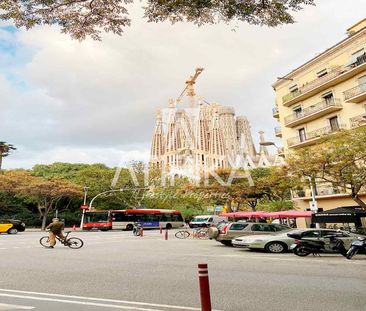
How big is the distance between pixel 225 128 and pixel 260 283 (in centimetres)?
15900

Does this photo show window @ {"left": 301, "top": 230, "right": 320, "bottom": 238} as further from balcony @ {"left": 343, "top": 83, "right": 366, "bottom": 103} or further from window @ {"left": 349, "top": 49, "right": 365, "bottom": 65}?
window @ {"left": 349, "top": 49, "right": 365, "bottom": 65}

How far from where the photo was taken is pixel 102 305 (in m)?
5.79

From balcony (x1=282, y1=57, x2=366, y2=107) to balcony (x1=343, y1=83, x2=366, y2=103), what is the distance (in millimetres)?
1271

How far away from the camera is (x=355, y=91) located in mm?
27922

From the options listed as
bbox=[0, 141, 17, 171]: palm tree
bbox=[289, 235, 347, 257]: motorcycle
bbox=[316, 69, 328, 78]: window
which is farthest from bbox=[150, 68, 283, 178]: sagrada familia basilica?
bbox=[289, 235, 347, 257]: motorcycle

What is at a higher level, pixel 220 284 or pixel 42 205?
pixel 42 205

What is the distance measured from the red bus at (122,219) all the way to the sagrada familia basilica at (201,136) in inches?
3683

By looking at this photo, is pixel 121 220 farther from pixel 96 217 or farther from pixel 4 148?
pixel 4 148

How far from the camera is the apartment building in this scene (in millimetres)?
27828

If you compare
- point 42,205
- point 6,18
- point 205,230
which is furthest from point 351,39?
point 42,205

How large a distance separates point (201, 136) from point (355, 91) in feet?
420

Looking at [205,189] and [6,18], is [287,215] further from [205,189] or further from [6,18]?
[6,18]

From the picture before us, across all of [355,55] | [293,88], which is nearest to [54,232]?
[355,55]

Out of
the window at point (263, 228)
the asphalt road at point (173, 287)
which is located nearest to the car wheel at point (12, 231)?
the asphalt road at point (173, 287)
